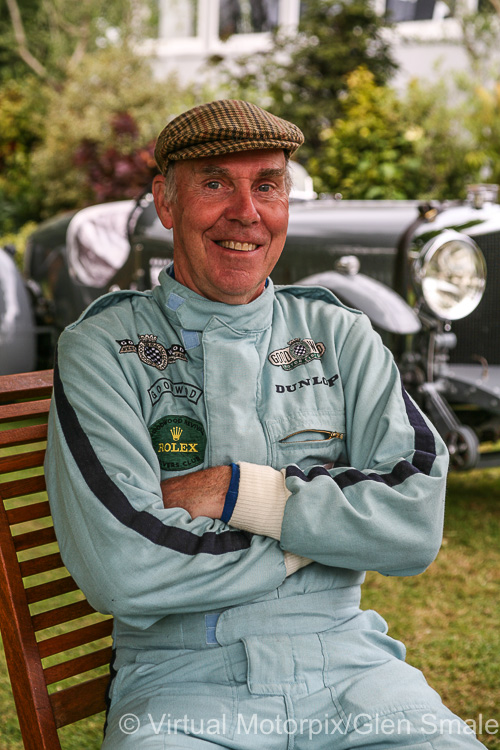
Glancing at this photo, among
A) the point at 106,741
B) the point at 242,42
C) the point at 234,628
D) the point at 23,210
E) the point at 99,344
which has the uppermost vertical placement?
the point at 242,42

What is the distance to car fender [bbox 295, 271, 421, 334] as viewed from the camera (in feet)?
13.5

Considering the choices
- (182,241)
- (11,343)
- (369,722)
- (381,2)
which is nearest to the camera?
(369,722)

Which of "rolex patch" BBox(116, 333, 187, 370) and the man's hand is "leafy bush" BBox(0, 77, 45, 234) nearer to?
"rolex patch" BBox(116, 333, 187, 370)

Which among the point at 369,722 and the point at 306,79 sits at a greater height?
the point at 306,79

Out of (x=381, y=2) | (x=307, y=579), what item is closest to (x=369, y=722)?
(x=307, y=579)

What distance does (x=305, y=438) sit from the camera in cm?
183

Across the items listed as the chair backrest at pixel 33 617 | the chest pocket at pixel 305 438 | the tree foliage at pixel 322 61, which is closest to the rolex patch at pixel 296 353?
the chest pocket at pixel 305 438

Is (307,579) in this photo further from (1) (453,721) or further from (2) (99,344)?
(2) (99,344)

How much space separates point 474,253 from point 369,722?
3.18 metres

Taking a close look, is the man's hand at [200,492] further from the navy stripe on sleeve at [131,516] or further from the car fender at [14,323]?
the car fender at [14,323]

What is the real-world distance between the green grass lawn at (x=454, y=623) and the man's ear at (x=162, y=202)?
5.38ft

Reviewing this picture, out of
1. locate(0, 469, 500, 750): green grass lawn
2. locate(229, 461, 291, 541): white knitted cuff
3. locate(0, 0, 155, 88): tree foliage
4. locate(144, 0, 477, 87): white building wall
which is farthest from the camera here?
locate(0, 0, 155, 88): tree foliage

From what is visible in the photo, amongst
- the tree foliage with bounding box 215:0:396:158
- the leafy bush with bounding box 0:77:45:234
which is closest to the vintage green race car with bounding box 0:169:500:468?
the tree foliage with bounding box 215:0:396:158

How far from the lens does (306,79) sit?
11180mm
